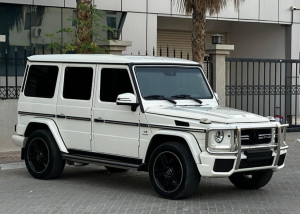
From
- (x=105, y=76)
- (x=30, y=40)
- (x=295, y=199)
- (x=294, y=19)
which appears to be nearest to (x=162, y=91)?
(x=105, y=76)

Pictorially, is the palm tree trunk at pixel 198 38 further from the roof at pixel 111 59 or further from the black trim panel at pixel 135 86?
the black trim panel at pixel 135 86

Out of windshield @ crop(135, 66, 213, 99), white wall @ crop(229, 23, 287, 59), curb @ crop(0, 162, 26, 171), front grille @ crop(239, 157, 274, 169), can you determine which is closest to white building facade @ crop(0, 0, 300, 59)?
white wall @ crop(229, 23, 287, 59)

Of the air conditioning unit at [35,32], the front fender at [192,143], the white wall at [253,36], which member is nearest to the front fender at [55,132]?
the front fender at [192,143]

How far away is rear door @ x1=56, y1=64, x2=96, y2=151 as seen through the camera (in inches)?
406

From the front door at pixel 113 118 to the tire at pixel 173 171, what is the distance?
0.43 metres

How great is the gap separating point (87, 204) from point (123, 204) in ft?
1.62

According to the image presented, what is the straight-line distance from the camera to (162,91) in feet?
32.8

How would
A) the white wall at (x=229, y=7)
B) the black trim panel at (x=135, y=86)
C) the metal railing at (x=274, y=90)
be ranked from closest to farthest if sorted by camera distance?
the black trim panel at (x=135, y=86), the metal railing at (x=274, y=90), the white wall at (x=229, y=7)

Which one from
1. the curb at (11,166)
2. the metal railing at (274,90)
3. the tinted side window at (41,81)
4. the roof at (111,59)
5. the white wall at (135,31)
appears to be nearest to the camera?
the roof at (111,59)

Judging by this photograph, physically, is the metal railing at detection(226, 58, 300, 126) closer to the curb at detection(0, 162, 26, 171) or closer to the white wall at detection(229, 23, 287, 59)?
the white wall at detection(229, 23, 287, 59)

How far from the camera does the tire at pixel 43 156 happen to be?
35.1 feet

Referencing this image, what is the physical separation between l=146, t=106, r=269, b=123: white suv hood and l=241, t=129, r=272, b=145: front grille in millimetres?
151

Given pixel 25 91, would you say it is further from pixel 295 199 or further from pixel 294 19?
pixel 294 19

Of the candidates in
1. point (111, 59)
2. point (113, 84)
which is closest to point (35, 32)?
point (111, 59)
